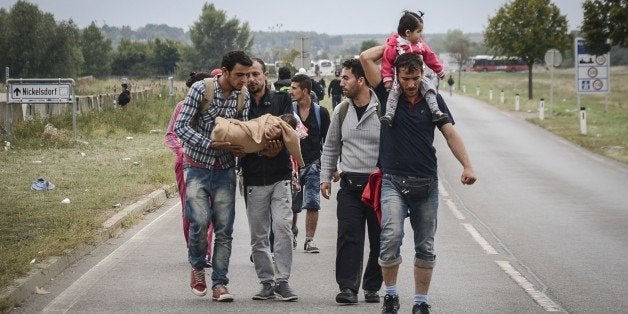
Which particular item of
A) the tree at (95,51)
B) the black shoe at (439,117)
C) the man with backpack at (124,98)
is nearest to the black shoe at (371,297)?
the black shoe at (439,117)

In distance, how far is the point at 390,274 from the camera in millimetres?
8273

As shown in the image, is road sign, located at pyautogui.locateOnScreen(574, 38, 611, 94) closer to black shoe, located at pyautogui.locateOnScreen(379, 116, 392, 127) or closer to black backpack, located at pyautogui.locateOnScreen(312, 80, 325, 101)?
black backpack, located at pyautogui.locateOnScreen(312, 80, 325, 101)

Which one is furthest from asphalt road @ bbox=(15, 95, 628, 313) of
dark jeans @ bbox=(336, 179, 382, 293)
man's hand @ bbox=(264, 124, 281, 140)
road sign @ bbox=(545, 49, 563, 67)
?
road sign @ bbox=(545, 49, 563, 67)

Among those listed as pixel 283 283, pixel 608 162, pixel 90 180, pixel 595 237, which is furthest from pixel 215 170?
pixel 608 162

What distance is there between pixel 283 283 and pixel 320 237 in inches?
164

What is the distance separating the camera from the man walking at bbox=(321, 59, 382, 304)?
8812 mm

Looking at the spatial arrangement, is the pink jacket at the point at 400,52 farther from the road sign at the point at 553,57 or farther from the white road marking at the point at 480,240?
the road sign at the point at 553,57

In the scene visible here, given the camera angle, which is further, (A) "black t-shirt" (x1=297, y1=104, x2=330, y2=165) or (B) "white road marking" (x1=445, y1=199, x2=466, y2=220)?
(B) "white road marking" (x1=445, y1=199, x2=466, y2=220)

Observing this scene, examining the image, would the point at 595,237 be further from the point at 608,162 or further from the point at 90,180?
the point at 608,162

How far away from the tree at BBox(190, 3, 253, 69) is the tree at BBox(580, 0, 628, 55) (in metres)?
116

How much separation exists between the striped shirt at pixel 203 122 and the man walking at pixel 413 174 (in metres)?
1.41

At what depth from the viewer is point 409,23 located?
8.50 metres

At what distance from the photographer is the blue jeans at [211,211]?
9.01 m

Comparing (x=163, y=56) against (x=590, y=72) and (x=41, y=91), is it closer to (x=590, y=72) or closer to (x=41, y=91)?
(x=590, y=72)
